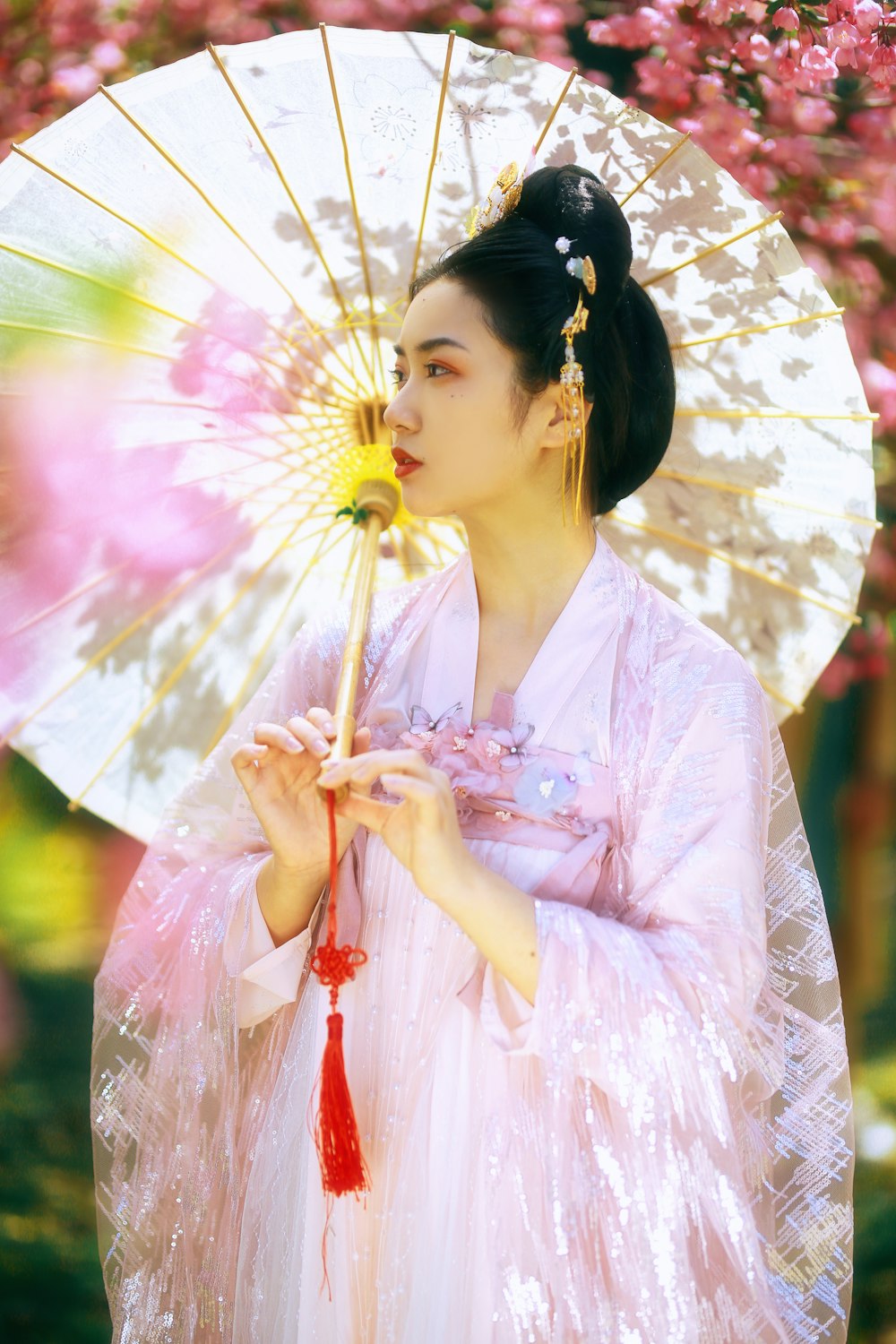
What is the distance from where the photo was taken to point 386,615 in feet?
6.30

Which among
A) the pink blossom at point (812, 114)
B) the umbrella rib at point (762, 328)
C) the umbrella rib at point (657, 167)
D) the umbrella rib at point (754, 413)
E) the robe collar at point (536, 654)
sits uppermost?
the pink blossom at point (812, 114)

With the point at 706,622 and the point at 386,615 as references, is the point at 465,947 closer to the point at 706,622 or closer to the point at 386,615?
the point at 386,615

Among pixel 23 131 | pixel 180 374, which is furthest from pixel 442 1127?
pixel 23 131

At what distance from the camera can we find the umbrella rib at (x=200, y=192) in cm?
170

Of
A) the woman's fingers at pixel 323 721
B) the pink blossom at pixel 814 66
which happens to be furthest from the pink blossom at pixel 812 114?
the woman's fingers at pixel 323 721

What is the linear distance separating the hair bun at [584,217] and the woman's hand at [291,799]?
2.38 feet

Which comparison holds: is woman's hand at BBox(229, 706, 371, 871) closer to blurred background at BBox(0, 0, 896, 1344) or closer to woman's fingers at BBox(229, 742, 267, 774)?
woman's fingers at BBox(229, 742, 267, 774)

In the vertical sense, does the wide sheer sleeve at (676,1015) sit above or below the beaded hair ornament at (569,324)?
below

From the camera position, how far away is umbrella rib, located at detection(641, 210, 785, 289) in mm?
1795

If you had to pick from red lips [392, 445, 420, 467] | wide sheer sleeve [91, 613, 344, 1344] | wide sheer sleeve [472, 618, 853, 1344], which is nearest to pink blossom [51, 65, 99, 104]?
red lips [392, 445, 420, 467]

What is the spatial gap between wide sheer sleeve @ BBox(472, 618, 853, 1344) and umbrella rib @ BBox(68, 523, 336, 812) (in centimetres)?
67

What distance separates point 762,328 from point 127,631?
3.50ft

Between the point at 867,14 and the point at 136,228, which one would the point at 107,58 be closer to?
the point at 136,228

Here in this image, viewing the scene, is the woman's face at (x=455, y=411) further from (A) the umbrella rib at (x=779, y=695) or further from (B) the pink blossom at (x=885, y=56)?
(B) the pink blossom at (x=885, y=56)
